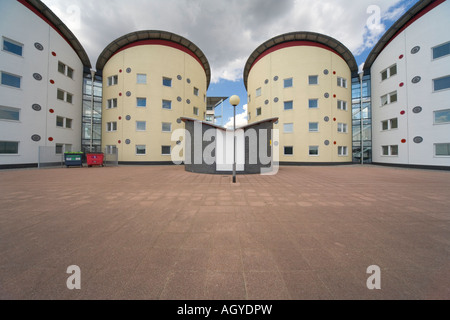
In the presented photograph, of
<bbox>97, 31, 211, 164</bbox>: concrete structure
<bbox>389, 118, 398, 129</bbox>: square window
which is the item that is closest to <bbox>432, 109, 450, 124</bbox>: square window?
<bbox>389, 118, 398, 129</bbox>: square window

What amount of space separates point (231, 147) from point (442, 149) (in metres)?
18.5

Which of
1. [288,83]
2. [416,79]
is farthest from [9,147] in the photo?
[416,79]

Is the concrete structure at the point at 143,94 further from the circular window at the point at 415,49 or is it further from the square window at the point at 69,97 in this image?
the circular window at the point at 415,49

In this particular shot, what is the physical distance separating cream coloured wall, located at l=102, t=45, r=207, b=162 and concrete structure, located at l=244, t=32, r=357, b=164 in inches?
463

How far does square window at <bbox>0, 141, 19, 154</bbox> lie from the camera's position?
13789mm

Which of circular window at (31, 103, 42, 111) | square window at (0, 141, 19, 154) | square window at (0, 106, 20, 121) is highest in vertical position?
circular window at (31, 103, 42, 111)

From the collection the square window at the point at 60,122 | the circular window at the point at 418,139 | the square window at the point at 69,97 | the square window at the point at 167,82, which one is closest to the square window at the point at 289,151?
the circular window at the point at 418,139

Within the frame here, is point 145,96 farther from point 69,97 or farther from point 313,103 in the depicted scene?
point 313,103

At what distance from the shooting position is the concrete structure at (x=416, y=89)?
14492 mm

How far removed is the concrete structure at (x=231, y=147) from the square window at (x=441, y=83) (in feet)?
52.8

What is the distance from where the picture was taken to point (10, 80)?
14336mm

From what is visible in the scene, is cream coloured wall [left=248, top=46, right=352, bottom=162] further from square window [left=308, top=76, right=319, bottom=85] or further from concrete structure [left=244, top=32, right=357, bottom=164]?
square window [left=308, top=76, right=319, bottom=85]

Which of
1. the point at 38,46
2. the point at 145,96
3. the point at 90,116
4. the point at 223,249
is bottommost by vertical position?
the point at 223,249
